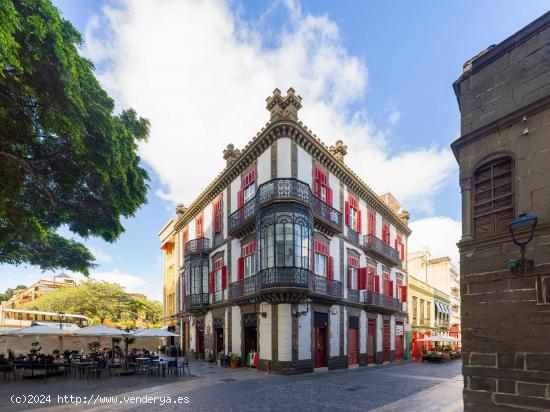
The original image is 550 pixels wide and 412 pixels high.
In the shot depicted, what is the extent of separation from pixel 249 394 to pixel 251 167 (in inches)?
488

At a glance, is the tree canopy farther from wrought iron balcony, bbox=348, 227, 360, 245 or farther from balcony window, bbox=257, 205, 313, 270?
balcony window, bbox=257, 205, 313, 270

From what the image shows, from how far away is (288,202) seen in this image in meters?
17.7

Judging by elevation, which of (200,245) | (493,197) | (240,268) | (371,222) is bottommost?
(240,268)

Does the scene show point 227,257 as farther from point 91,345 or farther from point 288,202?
point 91,345

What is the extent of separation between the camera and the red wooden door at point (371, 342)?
2412 cm

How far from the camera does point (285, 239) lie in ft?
57.5

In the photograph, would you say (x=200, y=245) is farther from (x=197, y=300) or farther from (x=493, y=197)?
(x=493, y=197)

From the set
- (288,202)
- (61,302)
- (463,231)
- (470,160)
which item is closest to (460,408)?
(463,231)

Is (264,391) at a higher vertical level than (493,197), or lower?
lower

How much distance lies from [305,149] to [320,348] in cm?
1085

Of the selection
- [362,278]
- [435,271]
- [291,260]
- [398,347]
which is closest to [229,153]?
[291,260]

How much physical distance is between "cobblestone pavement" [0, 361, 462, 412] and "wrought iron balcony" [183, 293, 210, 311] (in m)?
7.75

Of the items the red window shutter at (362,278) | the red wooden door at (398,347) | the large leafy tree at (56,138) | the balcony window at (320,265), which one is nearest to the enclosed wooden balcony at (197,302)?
the balcony window at (320,265)

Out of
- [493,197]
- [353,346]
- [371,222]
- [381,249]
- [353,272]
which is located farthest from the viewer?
[381,249]
